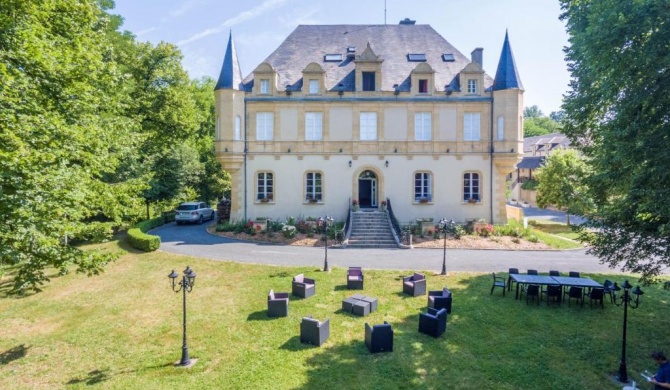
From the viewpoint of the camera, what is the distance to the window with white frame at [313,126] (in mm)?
26984

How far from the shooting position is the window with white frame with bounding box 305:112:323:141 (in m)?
27.0

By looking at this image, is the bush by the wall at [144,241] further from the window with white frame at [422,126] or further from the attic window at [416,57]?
the attic window at [416,57]

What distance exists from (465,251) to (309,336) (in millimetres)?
14001

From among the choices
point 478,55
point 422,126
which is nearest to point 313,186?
point 422,126

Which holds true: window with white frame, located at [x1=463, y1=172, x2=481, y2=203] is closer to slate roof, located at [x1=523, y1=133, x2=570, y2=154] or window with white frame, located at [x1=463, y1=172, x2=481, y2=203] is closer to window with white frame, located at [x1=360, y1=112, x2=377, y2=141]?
window with white frame, located at [x1=360, y1=112, x2=377, y2=141]

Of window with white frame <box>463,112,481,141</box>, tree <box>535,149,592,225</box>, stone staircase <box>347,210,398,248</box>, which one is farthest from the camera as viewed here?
tree <box>535,149,592,225</box>

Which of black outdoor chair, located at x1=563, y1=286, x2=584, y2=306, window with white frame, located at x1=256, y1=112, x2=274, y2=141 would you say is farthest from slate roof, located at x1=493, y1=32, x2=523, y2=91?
black outdoor chair, located at x1=563, y1=286, x2=584, y2=306

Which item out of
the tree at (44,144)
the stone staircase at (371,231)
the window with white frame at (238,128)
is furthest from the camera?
the window with white frame at (238,128)

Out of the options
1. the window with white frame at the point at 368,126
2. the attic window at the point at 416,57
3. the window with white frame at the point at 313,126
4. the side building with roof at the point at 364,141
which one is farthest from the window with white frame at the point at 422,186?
the attic window at the point at 416,57

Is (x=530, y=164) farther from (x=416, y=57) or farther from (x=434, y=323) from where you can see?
(x=434, y=323)

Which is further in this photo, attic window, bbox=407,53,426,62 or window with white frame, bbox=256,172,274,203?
attic window, bbox=407,53,426,62

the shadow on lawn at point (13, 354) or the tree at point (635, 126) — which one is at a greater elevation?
the tree at point (635, 126)

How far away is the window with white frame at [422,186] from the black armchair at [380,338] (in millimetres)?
18294

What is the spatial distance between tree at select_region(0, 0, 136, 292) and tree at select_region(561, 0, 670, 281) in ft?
45.3
